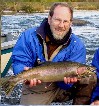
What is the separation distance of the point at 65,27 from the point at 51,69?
1.46 feet

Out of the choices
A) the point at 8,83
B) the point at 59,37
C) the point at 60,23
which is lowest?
the point at 8,83

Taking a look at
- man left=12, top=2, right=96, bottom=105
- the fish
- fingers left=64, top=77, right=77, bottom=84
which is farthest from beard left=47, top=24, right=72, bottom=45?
fingers left=64, top=77, right=77, bottom=84

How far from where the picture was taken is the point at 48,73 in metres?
3.36

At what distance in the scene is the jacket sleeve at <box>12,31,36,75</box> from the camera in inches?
140

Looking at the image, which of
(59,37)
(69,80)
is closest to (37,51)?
(59,37)

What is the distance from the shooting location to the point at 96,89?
3.54 meters

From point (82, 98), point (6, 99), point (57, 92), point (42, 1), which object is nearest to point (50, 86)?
point (57, 92)

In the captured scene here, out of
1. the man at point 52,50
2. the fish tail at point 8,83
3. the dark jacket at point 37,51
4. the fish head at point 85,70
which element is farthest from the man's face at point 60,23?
the fish tail at point 8,83

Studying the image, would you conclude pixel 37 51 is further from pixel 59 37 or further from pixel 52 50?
pixel 59 37

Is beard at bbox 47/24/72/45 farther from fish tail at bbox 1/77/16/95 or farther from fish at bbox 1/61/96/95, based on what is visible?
fish tail at bbox 1/77/16/95

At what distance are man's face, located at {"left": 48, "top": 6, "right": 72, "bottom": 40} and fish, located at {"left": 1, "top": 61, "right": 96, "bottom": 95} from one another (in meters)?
0.33

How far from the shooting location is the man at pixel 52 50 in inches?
140

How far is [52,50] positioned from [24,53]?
10.9 inches

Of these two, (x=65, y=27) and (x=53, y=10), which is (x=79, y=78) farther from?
(x=53, y=10)
